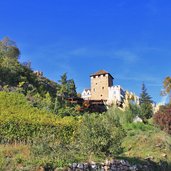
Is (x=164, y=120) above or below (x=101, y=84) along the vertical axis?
below

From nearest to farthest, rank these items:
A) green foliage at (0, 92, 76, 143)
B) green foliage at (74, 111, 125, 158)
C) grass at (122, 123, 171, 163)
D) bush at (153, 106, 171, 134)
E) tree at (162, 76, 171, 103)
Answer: green foliage at (74, 111, 125, 158), green foliage at (0, 92, 76, 143), grass at (122, 123, 171, 163), bush at (153, 106, 171, 134), tree at (162, 76, 171, 103)

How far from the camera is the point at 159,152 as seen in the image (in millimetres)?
18750

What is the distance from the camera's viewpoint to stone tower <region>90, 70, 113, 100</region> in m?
69.0

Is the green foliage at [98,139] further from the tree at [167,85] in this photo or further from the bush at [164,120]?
the tree at [167,85]

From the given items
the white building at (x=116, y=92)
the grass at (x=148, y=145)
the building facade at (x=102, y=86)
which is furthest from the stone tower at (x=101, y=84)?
the grass at (x=148, y=145)

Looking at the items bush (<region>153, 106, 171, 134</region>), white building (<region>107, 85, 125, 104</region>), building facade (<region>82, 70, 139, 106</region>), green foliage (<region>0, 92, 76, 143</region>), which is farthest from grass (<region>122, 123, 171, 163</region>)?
building facade (<region>82, 70, 139, 106</region>)

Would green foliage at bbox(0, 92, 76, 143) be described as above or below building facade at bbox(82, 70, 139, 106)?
below

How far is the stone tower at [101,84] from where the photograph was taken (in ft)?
226

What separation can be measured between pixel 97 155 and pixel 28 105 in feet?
38.4

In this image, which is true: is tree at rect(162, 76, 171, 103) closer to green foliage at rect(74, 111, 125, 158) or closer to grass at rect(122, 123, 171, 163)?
grass at rect(122, 123, 171, 163)

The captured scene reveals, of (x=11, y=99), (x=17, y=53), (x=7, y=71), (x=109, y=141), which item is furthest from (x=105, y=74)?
(x=109, y=141)

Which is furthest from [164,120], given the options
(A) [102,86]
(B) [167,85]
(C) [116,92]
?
(A) [102,86]

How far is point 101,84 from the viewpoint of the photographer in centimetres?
6950

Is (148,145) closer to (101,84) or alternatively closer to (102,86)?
(102,86)
